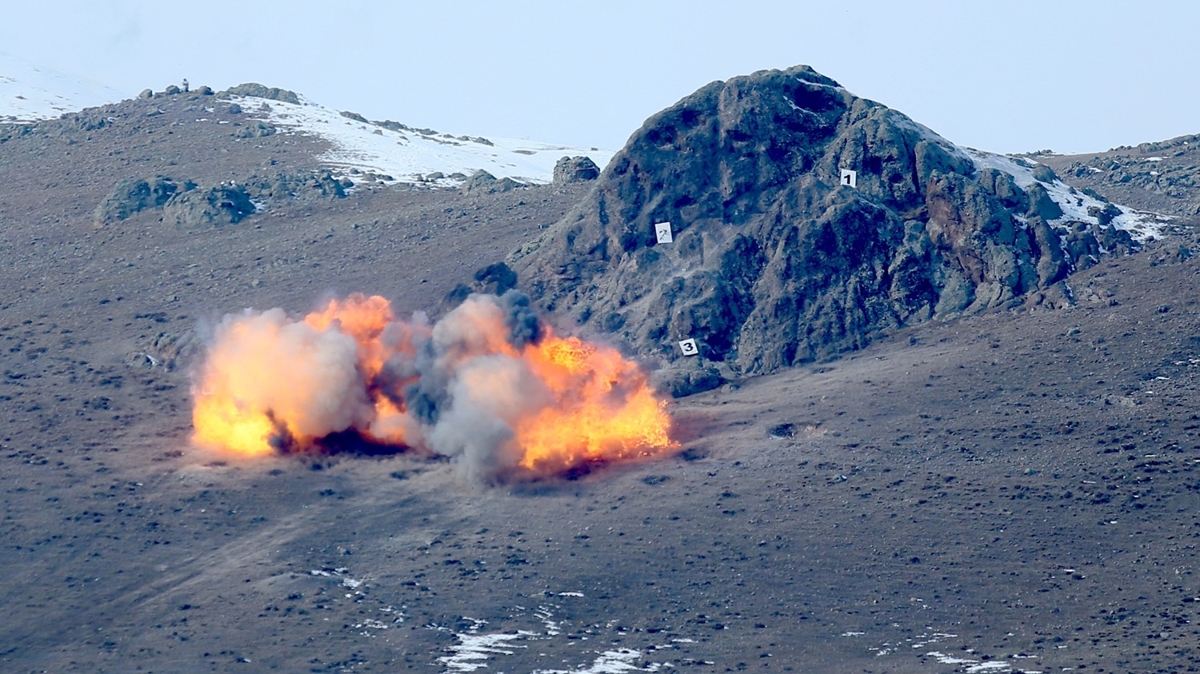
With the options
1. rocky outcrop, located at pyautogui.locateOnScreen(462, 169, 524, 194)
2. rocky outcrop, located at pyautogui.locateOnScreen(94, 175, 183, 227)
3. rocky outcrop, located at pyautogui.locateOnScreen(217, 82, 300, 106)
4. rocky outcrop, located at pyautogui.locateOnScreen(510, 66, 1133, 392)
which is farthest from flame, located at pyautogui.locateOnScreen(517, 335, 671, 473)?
rocky outcrop, located at pyautogui.locateOnScreen(217, 82, 300, 106)

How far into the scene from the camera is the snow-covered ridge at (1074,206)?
105875 millimetres

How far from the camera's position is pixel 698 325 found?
97.7 metres

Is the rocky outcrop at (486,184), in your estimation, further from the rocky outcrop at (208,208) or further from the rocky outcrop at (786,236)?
the rocky outcrop at (786,236)

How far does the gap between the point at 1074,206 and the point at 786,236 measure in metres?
18.7

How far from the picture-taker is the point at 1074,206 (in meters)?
107

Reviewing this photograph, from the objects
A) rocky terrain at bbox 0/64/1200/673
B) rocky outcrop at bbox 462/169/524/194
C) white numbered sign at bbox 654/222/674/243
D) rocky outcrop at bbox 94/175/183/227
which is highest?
rocky outcrop at bbox 94/175/183/227

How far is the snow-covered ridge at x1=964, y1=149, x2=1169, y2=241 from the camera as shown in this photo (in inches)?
4168

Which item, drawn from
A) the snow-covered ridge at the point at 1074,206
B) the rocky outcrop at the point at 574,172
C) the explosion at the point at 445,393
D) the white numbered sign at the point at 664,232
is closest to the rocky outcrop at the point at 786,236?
the white numbered sign at the point at 664,232

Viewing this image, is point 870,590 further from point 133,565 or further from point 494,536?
point 133,565

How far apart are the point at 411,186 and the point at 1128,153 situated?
52.2 m

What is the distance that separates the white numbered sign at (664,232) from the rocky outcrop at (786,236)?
310 millimetres

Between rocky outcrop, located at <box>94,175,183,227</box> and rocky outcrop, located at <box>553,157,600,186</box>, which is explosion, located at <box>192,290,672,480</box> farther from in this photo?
rocky outcrop, located at <box>94,175,183,227</box>

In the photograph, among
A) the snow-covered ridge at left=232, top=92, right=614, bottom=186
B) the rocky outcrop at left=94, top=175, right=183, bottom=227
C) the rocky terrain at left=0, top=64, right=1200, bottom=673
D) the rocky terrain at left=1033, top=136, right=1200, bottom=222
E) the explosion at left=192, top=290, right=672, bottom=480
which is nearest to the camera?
the rocky terrain at left=0, top=64, right=1200, bottom=673

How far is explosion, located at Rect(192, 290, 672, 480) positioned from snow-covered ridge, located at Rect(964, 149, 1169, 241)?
89.7 ft
